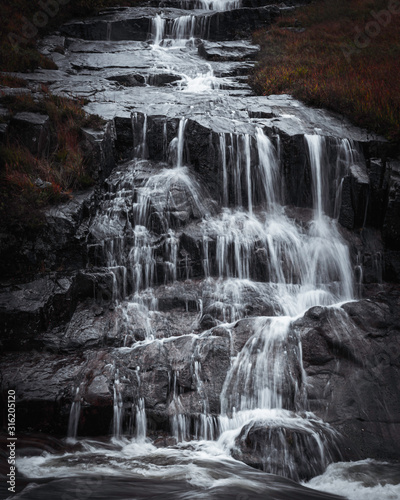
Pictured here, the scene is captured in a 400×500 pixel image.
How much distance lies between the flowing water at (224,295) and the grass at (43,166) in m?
0.96

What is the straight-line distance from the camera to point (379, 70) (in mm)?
11797

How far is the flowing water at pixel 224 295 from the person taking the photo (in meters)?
4.31

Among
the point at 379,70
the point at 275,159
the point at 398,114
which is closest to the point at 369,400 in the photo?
the point at 275,159

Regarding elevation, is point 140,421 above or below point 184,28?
below

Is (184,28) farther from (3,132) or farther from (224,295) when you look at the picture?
(224,295)

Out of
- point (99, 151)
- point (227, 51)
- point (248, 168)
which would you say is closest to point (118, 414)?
point (99, 151)

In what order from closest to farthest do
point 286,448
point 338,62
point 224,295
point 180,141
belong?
1. point 286,448
2. point 224,295
3. point 180,141
4. point 338,62

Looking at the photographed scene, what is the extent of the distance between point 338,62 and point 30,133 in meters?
11.1

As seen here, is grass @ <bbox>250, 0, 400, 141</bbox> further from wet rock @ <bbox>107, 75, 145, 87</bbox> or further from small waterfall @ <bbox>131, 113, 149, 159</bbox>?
small waterfall @ <bbox>131, 113, 149, 159</bbox>

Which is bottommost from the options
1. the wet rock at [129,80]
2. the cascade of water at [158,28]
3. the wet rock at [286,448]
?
the wet rock at [286,448]

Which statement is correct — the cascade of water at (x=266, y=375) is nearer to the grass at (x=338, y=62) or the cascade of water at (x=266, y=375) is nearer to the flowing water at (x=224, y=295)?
the flowing water at (x=224, y=295)

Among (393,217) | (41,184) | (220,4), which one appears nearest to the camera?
(41,184)

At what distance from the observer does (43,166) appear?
824 cm

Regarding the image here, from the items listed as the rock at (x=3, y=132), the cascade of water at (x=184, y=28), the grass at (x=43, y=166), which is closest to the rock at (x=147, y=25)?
the cascade of water at (x=184, y=28)
